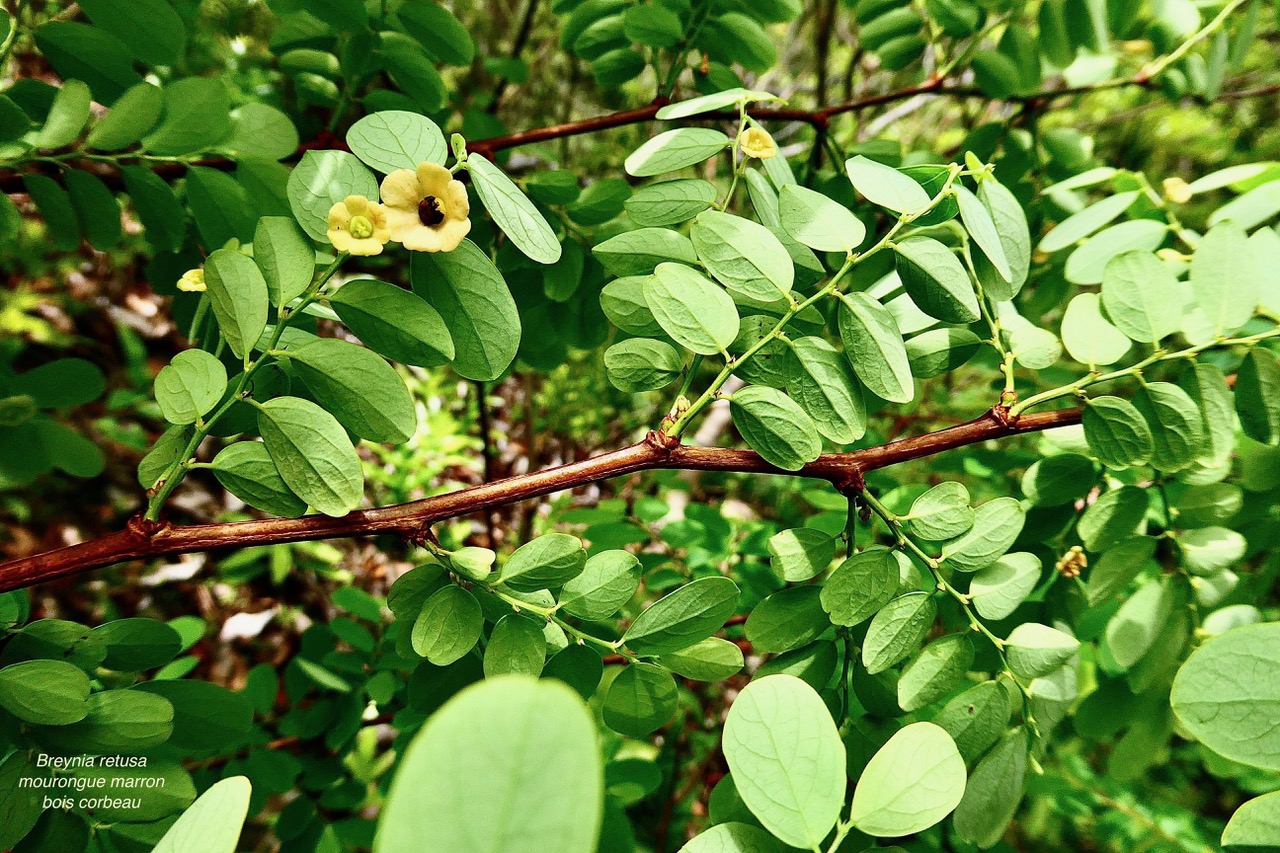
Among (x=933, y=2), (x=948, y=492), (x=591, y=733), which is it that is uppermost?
(x=933, y=2)

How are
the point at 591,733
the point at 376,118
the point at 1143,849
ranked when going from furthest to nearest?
the point at 1143,849, the point at 376,118, the point at 591,733

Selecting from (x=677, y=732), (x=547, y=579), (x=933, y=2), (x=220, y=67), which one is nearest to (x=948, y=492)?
(x=547, y=579)

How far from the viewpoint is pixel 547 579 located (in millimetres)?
423

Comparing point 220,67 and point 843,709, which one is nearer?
point 843,709

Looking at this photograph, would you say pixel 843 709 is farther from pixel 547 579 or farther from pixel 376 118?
pixel 376 118

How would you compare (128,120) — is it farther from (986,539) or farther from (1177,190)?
(1177,190)

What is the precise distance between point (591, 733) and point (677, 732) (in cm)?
124

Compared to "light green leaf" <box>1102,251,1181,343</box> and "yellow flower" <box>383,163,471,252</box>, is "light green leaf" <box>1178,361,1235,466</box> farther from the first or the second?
"yellow flower" <box>383,163,471,252</box>

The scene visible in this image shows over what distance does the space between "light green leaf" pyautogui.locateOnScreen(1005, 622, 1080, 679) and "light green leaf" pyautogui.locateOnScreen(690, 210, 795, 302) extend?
0.99 feet

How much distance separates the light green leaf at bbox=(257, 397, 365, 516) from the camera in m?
0.40

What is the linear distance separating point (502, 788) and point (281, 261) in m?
0.38

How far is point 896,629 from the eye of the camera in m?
0.46

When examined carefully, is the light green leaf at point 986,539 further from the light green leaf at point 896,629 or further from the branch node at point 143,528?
the branch node at point 143,528

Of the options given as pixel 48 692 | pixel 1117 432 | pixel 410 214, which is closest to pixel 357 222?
pixel 410 214
